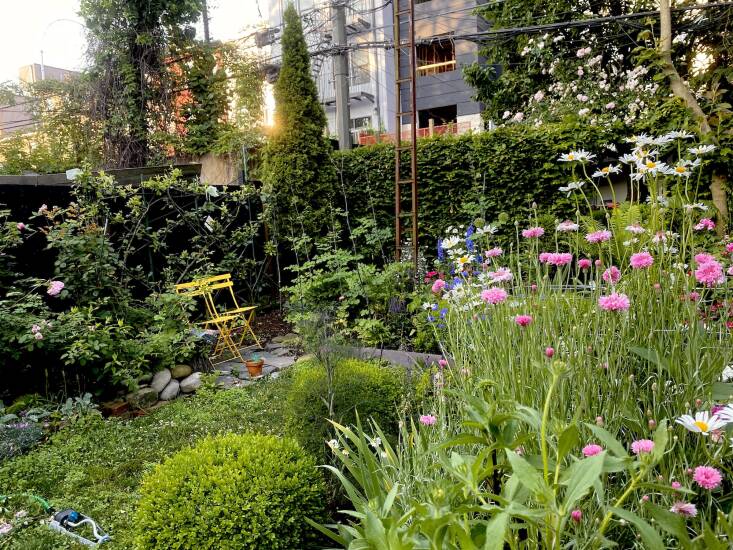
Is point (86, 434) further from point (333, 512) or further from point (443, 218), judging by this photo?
point (443, 218)

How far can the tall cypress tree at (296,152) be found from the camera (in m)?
6.20

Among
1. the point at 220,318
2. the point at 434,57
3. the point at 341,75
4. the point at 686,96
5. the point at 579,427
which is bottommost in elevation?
the point at 220,318

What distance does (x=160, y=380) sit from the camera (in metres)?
4.01

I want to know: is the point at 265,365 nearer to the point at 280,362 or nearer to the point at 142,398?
the point at 280,362

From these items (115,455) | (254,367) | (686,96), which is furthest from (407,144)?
(115,455)

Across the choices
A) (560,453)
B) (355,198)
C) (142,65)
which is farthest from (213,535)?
(142,65)

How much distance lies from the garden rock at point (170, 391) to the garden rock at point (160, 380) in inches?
1.1

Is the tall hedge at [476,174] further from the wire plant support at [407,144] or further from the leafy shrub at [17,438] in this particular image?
the leafy shrub at [17,438]

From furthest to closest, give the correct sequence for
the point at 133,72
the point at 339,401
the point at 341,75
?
1. the point at 133,72
2. the point at 341,75
3. the point at 339,401

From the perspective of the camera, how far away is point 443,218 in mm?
6227

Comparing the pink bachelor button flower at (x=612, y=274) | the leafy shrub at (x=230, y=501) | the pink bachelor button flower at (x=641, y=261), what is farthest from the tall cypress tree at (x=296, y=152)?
the pink bachelor button flower at (x=641, y=261)

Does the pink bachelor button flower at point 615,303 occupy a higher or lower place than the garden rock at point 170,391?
higher

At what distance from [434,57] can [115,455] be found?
50.6ft

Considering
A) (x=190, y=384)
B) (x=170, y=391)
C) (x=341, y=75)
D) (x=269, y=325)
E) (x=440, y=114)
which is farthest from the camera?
(x=440, y=114)
